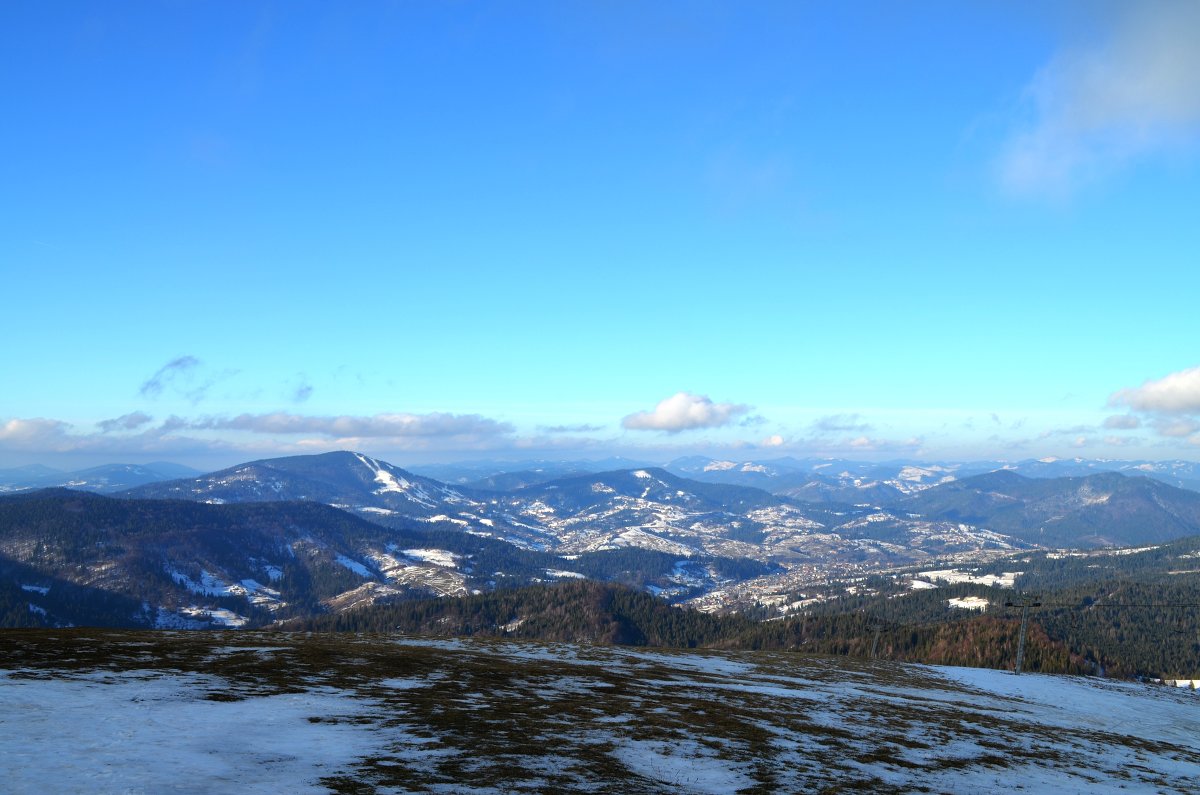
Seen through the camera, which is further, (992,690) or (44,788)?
(992,690)

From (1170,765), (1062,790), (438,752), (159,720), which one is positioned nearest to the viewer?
(438,752)

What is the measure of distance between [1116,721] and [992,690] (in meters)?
15.9

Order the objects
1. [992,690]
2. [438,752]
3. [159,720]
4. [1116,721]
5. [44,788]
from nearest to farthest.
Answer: [44,788], [438,752], [159,720], [1116,721], [992,690]

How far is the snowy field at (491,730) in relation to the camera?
21.5 metres

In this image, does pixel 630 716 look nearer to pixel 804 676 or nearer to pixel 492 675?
pixel 492 675

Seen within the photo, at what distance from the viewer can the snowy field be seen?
21531mm

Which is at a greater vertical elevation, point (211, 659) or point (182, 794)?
point (182, 794)


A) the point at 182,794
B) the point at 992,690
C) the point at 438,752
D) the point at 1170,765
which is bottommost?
the point at 992,690

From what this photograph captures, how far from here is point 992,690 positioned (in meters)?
71.0

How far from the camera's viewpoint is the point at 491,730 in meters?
28.6

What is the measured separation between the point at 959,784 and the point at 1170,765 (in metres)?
20.5

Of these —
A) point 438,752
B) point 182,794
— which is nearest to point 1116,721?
point 438,752

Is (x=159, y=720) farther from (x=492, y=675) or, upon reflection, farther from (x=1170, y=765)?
(x=1170, y=765)

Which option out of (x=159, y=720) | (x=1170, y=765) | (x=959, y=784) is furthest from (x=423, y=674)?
(x=1170, y=765)
